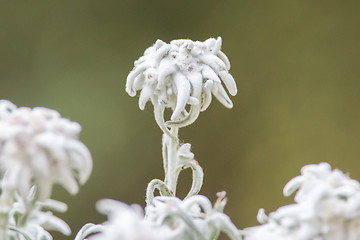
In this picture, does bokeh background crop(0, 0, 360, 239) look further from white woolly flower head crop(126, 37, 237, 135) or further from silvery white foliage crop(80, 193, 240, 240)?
silvery white foliage crop(80, 193, 240, 240)

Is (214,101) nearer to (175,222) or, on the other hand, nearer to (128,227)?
(175,222)

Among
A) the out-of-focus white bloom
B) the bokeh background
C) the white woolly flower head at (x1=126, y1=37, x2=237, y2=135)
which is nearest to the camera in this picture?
the out-of-focus white bloom

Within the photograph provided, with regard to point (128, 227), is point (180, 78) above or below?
above

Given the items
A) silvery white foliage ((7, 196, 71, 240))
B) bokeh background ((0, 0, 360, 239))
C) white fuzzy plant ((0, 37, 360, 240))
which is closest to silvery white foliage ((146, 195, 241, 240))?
white fuzzy plant ((0, 37, 360, 240))

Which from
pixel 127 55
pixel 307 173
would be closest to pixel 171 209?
pixel 307 173

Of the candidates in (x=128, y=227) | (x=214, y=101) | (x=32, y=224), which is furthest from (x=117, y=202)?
(x=214, y=101)

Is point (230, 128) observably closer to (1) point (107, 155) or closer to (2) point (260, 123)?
(2) point (260, 123)
